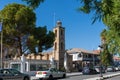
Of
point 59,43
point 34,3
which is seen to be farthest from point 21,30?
point 34,3

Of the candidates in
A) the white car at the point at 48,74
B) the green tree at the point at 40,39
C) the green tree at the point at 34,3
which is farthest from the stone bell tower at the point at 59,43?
the green tree at the point at 34,3

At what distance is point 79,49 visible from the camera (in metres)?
104

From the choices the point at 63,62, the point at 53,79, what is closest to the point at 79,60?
the point at 63,62

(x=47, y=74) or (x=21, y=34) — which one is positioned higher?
A: (x=21, y=34)

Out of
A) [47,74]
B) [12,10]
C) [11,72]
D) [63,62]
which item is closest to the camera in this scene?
[11,72]

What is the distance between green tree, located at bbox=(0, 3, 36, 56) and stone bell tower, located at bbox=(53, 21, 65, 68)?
19123mm

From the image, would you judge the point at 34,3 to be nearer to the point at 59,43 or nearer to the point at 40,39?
the point at 40,39

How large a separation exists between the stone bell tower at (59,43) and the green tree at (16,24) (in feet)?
62.7

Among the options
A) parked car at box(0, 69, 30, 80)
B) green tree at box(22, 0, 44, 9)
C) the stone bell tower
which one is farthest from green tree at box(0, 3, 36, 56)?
green tree at box(22, 0, 44, 9)

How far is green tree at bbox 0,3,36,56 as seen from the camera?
56.8 metres

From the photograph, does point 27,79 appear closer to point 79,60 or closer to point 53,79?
point 53,79

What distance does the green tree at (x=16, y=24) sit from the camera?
186ft

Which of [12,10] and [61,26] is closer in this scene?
[12,10]

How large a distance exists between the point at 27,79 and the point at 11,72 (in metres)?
1.93
